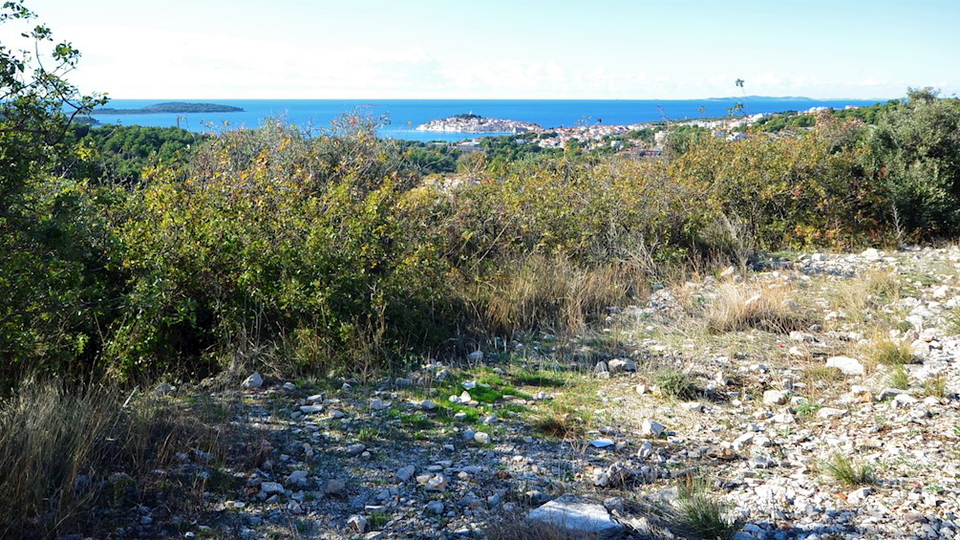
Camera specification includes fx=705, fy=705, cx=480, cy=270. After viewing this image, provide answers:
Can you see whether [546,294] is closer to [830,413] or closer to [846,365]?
[846,365]

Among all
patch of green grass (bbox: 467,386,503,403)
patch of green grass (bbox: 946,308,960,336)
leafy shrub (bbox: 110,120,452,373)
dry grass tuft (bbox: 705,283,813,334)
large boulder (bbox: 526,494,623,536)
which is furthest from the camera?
dry grass tuft (bbox: 705,283,813,334)

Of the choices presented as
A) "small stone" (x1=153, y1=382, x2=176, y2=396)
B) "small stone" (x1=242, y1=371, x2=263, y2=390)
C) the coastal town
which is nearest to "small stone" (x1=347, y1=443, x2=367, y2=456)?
"small stone" (x1=242, y1=371, x2=263, y2=390)

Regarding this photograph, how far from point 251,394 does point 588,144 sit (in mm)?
12500

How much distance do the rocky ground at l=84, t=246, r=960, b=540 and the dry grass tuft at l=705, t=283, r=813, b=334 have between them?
0.02 metres

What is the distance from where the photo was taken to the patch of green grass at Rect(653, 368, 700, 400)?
→ 5.20m

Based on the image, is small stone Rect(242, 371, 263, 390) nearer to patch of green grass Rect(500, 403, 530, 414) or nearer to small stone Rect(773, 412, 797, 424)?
patch of green grass Rect(500, 403, 530, 414)

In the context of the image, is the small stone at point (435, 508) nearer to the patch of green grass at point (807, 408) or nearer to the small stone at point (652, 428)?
the small stone at point (652, 428)

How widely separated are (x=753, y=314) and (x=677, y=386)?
2087mm

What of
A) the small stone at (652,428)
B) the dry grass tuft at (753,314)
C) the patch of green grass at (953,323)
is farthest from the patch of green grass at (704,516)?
the patch of green grass at (953,323)

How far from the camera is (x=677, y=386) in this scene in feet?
17.1

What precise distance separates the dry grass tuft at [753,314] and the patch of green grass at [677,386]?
1.55m

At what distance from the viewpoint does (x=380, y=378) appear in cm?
555

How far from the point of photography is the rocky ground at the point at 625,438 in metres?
3.43

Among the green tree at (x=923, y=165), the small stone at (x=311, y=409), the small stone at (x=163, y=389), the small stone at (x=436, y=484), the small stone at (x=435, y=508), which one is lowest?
the small stone at (x=435, y=508)
